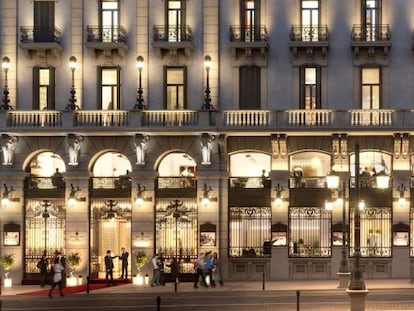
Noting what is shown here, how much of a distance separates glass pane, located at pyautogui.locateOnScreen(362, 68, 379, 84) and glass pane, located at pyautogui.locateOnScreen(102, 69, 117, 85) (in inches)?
504

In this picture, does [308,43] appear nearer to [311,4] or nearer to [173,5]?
[311,4]

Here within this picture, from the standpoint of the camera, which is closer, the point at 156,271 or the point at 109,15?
the point at 156,271

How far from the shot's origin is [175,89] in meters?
53.2

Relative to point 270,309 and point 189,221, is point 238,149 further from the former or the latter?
point 270,309

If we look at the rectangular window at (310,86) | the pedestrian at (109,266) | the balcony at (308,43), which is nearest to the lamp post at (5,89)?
the pedestrian at (109,266)

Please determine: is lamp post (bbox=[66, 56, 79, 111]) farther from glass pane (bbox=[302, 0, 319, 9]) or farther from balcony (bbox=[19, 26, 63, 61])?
glass pane (bbox=[302, 0, 319, 9])

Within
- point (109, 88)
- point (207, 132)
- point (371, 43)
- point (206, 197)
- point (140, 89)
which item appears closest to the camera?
point (207, 132)

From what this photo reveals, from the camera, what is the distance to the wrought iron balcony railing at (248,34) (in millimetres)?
52500

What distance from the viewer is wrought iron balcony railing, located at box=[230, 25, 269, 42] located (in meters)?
52.5

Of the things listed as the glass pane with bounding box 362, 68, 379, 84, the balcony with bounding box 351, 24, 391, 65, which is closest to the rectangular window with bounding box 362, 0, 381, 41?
the balcony with bounding box 351, 24, 391, 65

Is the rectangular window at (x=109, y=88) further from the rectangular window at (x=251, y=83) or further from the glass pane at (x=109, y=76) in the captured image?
the rectangular window at (x=251, y=83)

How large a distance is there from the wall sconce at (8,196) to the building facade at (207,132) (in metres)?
0.10

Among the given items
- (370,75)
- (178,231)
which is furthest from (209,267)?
(370,75)

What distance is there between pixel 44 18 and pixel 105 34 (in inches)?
134
